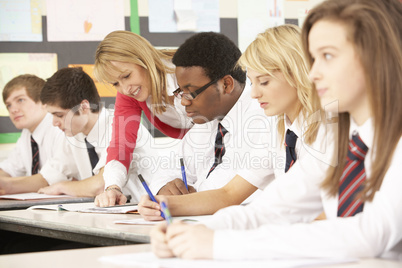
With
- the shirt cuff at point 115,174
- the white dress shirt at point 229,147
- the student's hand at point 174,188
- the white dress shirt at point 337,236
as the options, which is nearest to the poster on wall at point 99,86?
the shirt cuff at point 115,174

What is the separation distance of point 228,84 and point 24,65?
6.48 feet

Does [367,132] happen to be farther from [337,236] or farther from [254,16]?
[254,16]

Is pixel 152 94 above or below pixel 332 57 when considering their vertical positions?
below

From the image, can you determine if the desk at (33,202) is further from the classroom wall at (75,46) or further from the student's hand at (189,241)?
the student's hand at (189,241)

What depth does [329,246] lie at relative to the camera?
81cm

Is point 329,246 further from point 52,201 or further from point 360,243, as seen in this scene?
point 52,201

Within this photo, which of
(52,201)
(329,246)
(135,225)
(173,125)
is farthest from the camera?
(173,125)

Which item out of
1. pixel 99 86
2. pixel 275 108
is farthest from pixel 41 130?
pixel 275 108

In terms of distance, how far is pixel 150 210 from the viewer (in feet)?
4.75

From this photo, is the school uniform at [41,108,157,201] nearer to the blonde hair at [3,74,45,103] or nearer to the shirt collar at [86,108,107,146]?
the shirt collar at [86,108,107,146]

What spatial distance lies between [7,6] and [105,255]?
2.98m

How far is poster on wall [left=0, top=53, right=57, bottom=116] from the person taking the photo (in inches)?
135

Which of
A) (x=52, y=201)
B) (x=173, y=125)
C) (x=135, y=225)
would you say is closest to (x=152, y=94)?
(x=173, y=125)

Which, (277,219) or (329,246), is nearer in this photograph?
(329,246)
